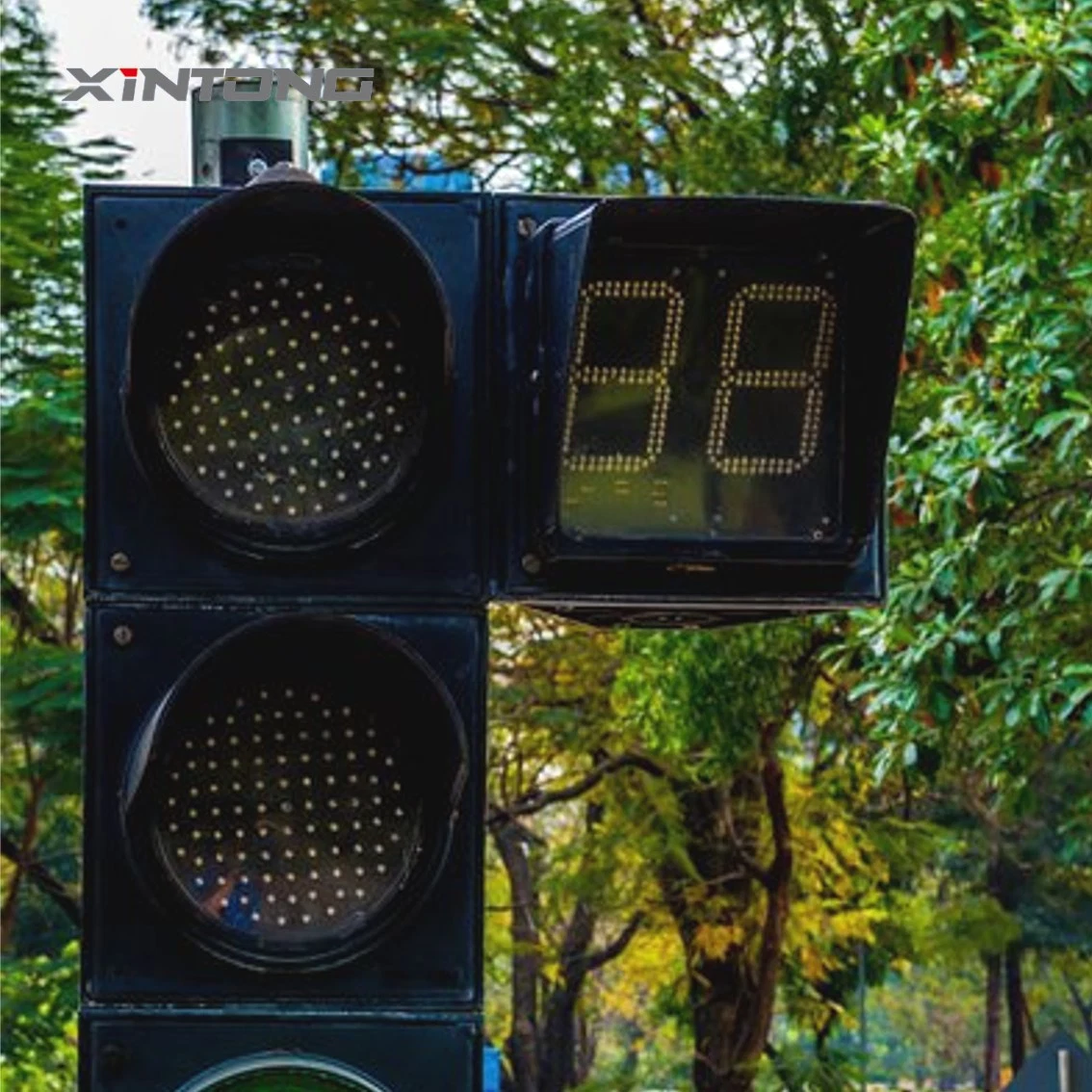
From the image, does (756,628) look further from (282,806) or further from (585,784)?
(282,806)

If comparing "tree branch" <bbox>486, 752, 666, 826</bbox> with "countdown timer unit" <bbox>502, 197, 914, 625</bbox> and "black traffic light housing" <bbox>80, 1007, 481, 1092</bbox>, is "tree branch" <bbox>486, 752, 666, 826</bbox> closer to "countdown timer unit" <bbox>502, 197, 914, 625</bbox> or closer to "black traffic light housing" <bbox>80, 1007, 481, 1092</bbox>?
"countdown timer unit" <bbox>502, 197, 914, 625</bbox>

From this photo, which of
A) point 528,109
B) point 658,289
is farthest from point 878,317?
point 528,109

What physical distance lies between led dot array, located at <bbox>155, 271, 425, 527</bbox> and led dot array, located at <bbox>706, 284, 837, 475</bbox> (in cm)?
32

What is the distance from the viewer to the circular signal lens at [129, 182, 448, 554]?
357 cm

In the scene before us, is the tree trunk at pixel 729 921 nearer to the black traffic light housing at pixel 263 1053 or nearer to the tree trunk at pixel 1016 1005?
the tree trunk at pixel 1016 1005

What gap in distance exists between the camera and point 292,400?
3.65 m

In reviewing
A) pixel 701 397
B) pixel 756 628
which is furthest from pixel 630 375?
pixel 756 628

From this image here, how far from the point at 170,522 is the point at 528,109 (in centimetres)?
1930

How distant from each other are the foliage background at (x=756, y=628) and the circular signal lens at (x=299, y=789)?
7923 millimetres

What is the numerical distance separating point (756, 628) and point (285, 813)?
584 inches

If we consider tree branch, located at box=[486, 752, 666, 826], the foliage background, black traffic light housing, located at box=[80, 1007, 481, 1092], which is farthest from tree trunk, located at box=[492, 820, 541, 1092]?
black traffic light housing, located at box=[80, 1007, 481, 1092]

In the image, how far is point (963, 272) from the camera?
538 inches

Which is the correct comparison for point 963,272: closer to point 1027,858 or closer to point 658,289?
point 658,289

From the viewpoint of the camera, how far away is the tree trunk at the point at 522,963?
32.2 metres
